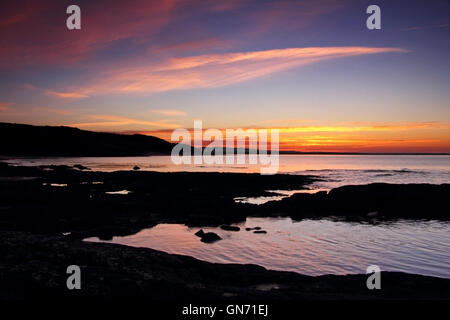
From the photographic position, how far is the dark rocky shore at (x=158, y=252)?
31.4 feet

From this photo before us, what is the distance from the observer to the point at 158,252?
1348 centimetres

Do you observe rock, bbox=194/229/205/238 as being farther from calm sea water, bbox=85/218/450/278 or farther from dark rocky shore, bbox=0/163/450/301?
dark rocky shore, bbox=0/163/450/301

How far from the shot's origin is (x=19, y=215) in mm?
25188

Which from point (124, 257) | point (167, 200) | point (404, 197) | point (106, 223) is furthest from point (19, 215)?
point (404, 197)

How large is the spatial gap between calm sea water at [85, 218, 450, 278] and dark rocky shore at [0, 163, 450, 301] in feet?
9.54

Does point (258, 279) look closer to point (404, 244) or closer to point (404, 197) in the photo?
point (404, 244)

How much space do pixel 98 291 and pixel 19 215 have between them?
19984mm

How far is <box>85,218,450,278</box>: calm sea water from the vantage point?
16797 mm

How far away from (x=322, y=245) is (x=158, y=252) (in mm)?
11429

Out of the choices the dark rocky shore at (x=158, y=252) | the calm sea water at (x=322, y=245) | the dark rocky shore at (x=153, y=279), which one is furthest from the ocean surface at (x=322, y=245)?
the dark rocky shore at (x=153, y=279)

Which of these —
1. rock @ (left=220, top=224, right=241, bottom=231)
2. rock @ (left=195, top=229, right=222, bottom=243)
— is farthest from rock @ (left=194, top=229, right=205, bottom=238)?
rock @ (left=220, top=224, right=241, bottom=231)

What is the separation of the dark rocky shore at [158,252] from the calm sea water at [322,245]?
2.91m

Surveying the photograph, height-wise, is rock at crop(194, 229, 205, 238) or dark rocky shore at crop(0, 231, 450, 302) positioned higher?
dark rocky shore at crop(0, 231, 450, 302)

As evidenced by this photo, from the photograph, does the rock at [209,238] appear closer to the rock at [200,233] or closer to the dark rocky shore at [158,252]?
the rock at [200,233]
